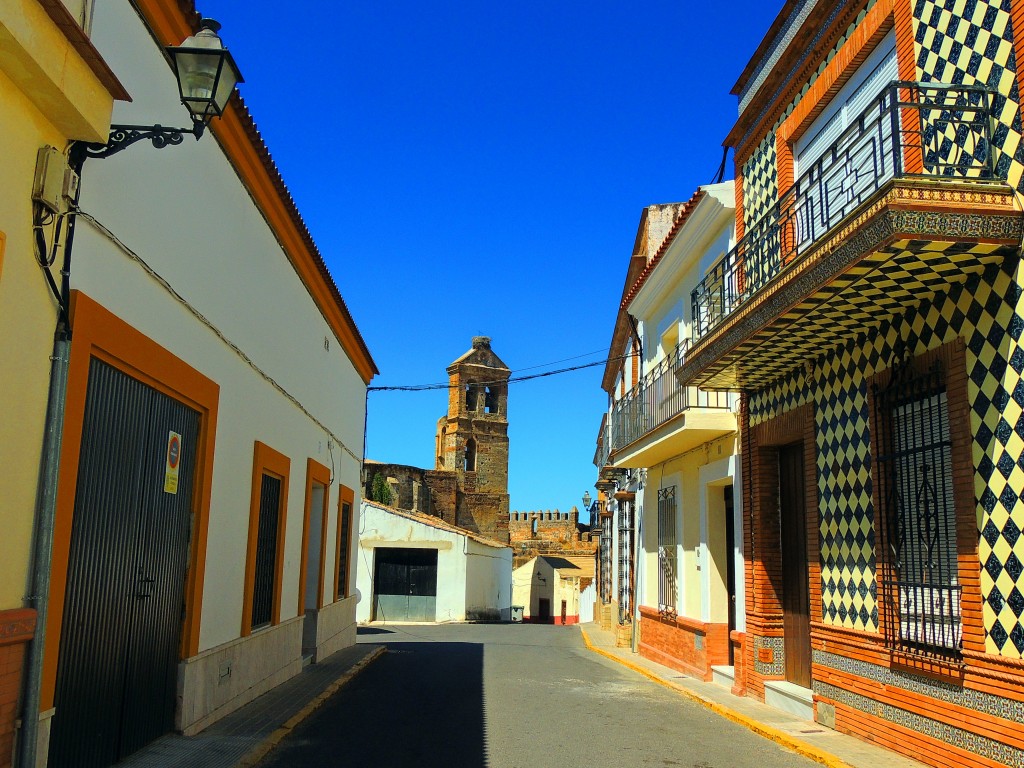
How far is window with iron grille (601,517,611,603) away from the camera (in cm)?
2602

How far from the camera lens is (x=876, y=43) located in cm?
835

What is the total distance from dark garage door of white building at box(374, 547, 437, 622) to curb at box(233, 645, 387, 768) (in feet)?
49.6

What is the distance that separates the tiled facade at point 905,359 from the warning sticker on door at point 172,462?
521cm

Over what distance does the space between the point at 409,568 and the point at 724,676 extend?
19.5 metres

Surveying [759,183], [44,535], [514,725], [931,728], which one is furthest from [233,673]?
[759,183]

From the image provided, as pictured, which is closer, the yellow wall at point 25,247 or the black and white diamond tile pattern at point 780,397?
the yellow wall at point 25,247

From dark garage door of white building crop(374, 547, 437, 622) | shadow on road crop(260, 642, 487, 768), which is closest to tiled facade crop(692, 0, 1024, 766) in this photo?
shadow on road crop(260, 642, 487, 768)

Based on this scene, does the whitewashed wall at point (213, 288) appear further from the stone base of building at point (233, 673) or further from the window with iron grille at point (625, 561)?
the window with iron grille at point (625, 561)

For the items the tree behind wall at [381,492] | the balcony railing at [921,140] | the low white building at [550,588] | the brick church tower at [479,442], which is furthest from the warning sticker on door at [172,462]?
the brick church tower at [479,442]

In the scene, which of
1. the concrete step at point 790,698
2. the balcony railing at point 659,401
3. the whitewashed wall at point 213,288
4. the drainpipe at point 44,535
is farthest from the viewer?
the balcony railing at point 659,401

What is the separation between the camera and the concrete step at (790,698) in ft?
30.0

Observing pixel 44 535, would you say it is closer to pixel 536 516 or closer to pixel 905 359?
pixel 905 359

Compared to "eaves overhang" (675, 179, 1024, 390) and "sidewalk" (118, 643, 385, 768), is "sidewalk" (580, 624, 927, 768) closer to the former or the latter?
"eaves overhang" (675, 179, 1024, 390)

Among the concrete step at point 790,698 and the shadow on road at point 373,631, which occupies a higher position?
the concrete step at point 790,698
